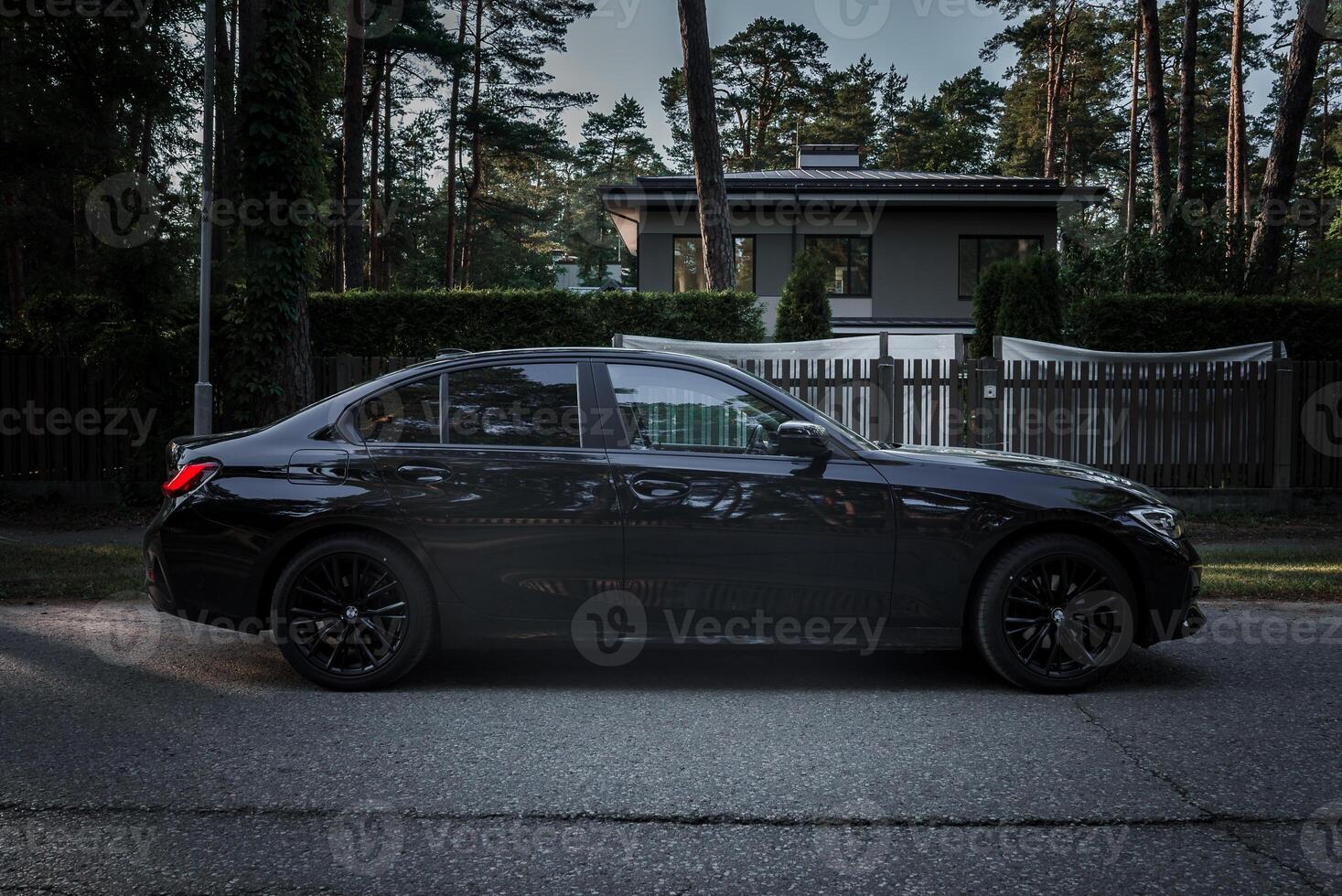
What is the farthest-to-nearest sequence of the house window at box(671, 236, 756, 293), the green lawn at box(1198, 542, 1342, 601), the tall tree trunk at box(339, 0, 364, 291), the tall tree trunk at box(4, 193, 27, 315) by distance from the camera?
1. the house window at box(671, 236, 756, 293)
2. the tall tree trunk at box(339, 0, 364, 291)
3. the tall tree trunk at box(4, 193, 27, 315)
4. the green lawn at box(1198, 542, 1342, 601)

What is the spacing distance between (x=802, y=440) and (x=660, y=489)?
73cm

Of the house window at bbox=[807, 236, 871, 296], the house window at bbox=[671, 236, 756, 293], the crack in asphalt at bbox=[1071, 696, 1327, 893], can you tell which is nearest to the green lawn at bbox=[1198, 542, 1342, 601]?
the crack in asphalt at bbox=[1071, 696, 1327, 893]

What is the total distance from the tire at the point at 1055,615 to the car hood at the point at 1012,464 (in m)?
0.34

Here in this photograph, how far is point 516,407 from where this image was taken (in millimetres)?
5516

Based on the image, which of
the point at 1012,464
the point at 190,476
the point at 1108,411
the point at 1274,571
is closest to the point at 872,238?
the point at 1108,411

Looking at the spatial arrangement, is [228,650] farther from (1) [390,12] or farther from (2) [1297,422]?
(1) [390,12]

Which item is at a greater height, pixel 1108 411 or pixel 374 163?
pixel 374 163

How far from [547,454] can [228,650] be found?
2.40 metres

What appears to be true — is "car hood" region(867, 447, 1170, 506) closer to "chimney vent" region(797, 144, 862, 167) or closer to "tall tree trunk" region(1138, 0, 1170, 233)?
"tall tree trunk" region(1138, 0, 1170, 233)

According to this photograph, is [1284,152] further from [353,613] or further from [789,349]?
[353,613]

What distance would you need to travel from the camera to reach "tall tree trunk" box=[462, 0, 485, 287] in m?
41.0

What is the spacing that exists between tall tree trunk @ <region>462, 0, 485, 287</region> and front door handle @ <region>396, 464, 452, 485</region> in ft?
108

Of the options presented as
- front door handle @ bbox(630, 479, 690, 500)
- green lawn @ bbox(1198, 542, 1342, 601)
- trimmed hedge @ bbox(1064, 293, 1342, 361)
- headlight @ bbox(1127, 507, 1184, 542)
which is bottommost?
green lawn @ bbox(1198, 542, 1342, 601)

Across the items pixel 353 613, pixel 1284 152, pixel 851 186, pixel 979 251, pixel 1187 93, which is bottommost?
pixel 353 613
